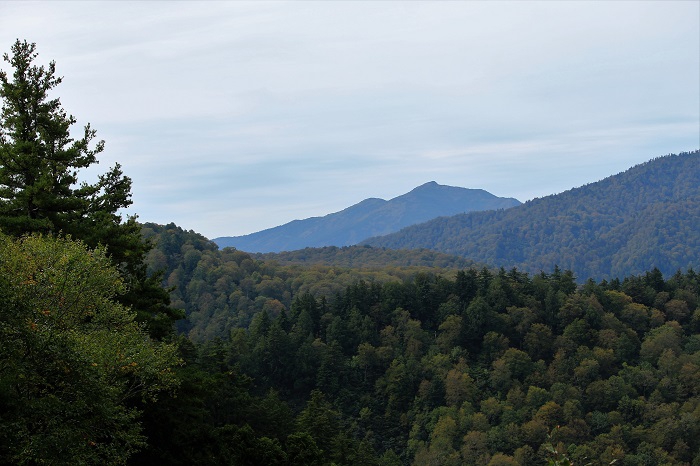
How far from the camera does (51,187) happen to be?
22453mm

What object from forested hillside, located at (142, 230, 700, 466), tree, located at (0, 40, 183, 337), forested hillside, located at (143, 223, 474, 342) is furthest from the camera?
forested hillside, located at (143, 223, 474, 342)

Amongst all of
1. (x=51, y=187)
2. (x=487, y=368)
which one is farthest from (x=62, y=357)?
(x=487, y=368)

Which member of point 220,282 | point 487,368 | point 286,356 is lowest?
point 487,368

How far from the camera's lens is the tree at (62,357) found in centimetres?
1352

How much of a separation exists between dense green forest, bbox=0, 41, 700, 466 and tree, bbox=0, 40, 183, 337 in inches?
3.0

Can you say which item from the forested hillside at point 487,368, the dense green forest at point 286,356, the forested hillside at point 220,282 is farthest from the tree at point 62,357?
the forested hillside at point 220,282

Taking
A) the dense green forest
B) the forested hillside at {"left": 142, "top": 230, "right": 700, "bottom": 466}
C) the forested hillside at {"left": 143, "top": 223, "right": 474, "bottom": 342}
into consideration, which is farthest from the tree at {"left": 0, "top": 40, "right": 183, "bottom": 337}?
the forested hillside at {"left": 143, "top": 223, "right": 474, "bottom": 342}

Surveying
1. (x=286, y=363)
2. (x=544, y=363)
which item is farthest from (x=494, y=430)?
(x=286, y=363)

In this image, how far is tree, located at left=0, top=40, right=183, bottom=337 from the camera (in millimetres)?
22234

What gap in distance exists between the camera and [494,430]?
234 feet

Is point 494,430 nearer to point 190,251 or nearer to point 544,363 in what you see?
point 544,363

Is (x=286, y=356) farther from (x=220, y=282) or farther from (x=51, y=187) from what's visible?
(x=51, y=187)

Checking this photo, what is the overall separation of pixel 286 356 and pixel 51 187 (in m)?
68.1

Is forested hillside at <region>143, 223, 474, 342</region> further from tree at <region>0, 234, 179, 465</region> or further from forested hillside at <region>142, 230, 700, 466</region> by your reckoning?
tree at <region>0, 234, 179, 465</region>
